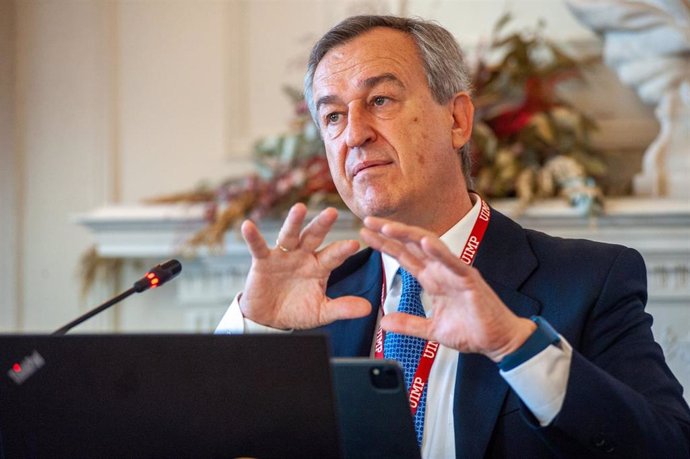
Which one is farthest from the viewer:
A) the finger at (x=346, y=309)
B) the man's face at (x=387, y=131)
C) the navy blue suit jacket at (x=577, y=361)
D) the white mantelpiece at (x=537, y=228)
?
the white mantelpiece at (x=537, y=228)

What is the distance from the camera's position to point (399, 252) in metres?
1.36

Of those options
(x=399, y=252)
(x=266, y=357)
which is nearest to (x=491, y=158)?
(x=399, y=252)

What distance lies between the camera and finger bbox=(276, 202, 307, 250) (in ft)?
4.93

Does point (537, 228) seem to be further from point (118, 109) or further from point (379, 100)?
point (118, 109)

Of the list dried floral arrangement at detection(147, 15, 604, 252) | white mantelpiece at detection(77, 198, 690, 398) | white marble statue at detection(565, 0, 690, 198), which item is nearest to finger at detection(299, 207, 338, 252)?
white mantelpiece at detection(77, 198, 690, 398)

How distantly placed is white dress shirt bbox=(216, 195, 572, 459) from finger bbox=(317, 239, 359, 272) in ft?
0.25

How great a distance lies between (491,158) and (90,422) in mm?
2242

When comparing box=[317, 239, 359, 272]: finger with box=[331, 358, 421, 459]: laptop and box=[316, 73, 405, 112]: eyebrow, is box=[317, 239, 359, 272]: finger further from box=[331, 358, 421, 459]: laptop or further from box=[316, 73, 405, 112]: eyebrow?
box=[316, 73, 405, 112]: eyebrow

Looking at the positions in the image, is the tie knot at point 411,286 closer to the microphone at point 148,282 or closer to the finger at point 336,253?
the finger at point 336,253

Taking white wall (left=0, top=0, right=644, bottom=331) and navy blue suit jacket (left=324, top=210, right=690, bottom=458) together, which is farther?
white wall (left=0, top=0, right=644, bottom=331)

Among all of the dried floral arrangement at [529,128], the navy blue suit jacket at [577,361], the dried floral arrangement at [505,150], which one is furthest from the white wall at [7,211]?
the navy blue suit jacket at [577,361]

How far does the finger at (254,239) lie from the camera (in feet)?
4.96

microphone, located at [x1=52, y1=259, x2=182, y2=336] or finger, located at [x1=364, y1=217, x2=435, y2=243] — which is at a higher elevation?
finger, located at [x1=364, y1=217, x2=435, y2=243]

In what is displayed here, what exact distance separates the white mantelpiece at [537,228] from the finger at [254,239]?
126 centimetres
